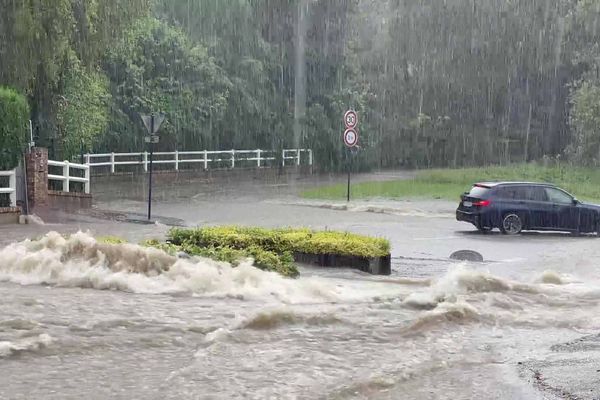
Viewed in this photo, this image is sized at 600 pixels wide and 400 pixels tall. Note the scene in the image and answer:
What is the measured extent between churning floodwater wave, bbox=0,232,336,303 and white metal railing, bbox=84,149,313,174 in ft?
72.8

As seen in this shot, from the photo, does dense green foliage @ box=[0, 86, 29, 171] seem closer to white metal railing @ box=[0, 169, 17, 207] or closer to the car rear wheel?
white metal railing @ box=[0, 169, 17, 207]

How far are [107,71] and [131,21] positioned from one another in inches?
410

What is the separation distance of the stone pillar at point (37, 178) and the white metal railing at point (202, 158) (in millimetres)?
11584

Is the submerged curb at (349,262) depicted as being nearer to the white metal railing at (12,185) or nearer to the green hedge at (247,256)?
the green hedge at (247,256)

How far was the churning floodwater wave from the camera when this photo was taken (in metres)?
11.9

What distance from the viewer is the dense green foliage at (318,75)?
27.5 meters

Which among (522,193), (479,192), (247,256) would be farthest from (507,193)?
(247,256)

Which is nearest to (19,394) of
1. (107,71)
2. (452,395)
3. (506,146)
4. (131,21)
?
(452,395)

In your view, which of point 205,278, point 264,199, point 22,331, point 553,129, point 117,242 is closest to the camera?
point 22,331

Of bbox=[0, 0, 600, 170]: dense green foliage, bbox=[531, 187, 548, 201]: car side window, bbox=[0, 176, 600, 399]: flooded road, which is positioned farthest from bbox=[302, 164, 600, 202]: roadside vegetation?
bbox=[0, 176, 600, 399]: flooded road

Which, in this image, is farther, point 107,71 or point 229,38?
point 229,38

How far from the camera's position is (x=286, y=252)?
13852 mm

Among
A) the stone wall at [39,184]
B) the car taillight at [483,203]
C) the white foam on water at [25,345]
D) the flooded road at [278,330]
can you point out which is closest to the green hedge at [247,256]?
the flooded road at [278,330]

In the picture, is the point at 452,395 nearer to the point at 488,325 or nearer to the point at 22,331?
the point at 488,325
